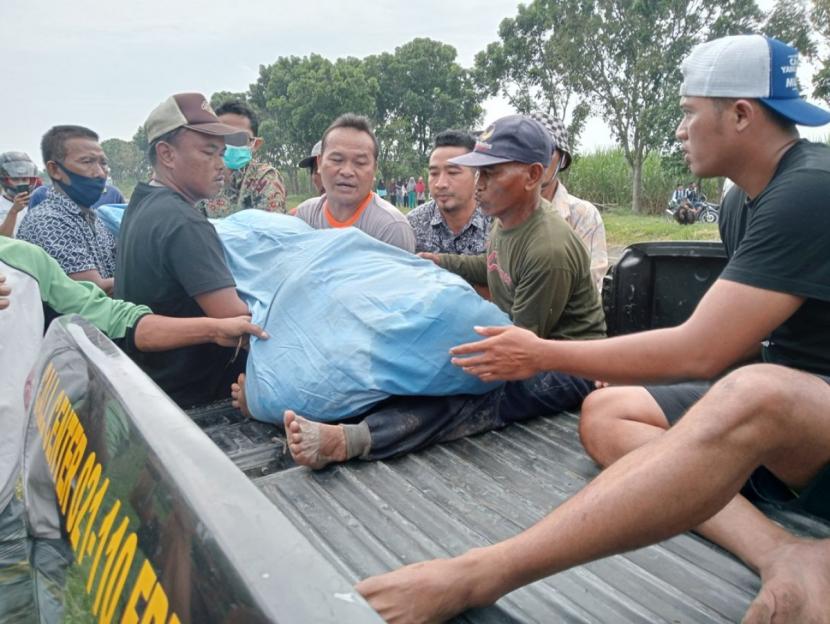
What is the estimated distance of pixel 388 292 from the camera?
2.20 metres

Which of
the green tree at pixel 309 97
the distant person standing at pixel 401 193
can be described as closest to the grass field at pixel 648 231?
the distant person standing at pixel 401 193

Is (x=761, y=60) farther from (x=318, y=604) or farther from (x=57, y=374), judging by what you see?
(x=57, y=374)

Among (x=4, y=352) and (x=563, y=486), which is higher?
(x=4, y=352)

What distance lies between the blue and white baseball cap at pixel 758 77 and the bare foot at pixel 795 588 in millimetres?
1053

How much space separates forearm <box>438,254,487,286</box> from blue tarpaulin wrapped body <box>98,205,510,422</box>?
1085mm

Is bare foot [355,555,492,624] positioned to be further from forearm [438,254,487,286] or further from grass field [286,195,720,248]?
grass field [286,195,720,248]

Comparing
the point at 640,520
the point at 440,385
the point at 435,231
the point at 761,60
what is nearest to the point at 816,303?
the point at 761,60

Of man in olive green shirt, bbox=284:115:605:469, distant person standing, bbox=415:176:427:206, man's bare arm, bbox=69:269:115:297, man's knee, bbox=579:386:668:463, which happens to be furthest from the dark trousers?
distant person standing, bbox=415:176:427:206

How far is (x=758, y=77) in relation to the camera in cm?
165

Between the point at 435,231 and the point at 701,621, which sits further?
the point at 435,231

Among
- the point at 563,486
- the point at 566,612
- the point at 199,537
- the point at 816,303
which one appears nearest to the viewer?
the point at 199,537

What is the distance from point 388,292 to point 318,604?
156cm

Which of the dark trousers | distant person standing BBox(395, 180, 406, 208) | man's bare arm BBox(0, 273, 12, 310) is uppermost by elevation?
man's bare arm BBox(0, 273, 12, 310)

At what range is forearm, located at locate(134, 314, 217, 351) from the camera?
2.39 metres
